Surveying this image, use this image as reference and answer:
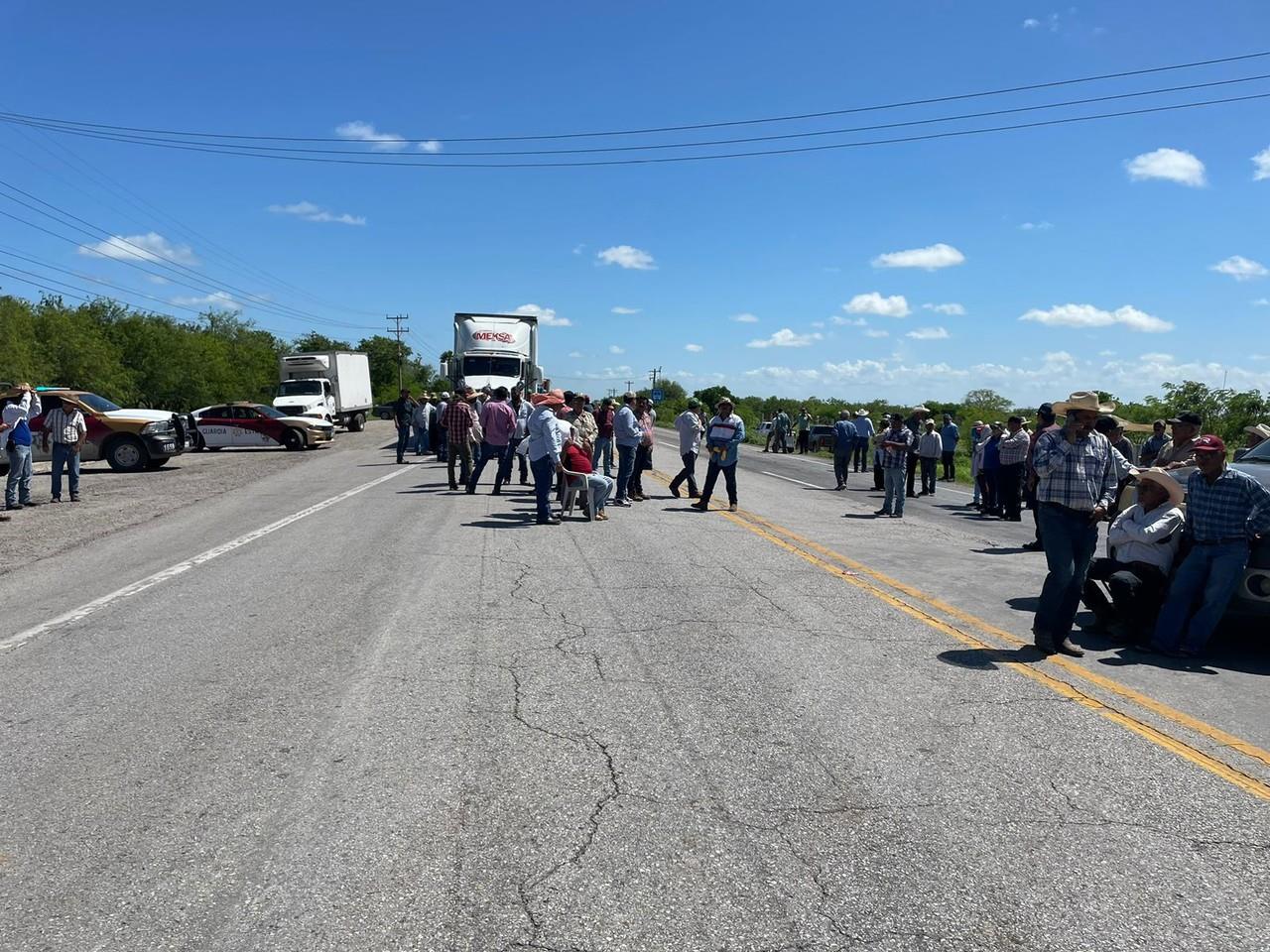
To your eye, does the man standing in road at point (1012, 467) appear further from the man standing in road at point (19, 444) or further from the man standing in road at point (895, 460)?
the man standing in road at point (19, 444)

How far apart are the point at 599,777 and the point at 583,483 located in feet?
30.8

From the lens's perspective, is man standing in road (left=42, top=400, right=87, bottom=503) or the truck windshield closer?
man standing in road (left=42, top=400, right=87, bottom=503)

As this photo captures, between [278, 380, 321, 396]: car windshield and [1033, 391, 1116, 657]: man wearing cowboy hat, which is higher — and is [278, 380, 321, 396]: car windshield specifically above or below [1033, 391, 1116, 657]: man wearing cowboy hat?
above

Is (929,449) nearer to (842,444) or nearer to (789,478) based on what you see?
(842,444)

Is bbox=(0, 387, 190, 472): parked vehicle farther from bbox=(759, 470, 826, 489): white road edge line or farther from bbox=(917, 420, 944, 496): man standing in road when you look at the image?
bbox=(917, 420, 944, 496): man standing in road

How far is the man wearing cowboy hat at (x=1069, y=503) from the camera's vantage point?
21.7 feet

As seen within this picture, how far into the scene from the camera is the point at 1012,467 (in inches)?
663

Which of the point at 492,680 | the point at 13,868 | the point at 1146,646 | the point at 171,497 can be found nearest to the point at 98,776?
the point at 13,868

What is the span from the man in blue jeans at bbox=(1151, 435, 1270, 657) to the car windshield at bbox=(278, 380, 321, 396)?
39089 millimetres

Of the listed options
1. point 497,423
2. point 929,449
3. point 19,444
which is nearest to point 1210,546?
point 497,423

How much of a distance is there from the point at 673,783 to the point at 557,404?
9825mm

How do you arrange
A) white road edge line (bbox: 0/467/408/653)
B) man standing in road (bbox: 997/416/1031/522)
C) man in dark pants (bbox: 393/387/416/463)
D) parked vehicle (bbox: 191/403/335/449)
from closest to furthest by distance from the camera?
1. white road edge line (bbox: 0/467/408/653)
2. man standing in road (bbox: 997/416/1031/522)
3. man in dark pants (bbox: 393/387/416/463)
4. parked vehicle (bbox: 191/403/335/449)

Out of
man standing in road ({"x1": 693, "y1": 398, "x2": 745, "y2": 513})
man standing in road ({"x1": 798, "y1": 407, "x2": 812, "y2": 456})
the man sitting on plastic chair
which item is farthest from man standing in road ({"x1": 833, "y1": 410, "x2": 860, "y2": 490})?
man standing in road ({"x1": 798, "y1": 407, "x2": 812, "y2": 456})

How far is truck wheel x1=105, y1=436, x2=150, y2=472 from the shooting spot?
22.8 m
